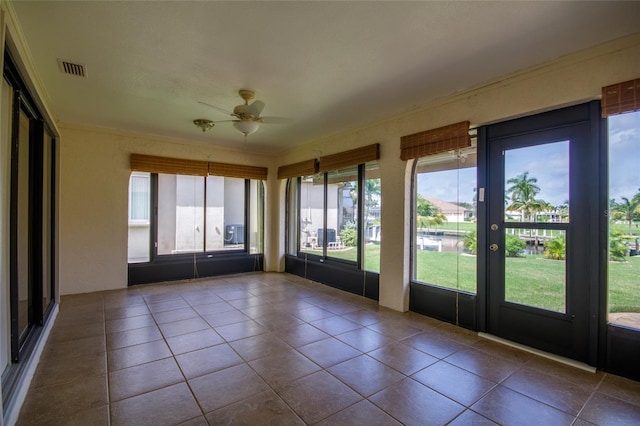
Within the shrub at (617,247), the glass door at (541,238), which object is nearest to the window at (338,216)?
the glass door at (541,238)

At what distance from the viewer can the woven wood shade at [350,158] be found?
4.23m

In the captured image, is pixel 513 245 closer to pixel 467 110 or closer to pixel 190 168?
pixel 467 110

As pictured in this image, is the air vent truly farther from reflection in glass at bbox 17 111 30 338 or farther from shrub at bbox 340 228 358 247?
shrub at bbox 340 228 358 247

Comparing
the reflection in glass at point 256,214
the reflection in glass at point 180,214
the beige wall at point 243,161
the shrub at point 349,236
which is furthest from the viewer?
the reflection in glass at point 256,214

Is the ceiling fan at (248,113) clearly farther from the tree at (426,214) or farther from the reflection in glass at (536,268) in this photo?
the reflection in glass at (536,268)

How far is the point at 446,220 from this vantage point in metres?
3.72

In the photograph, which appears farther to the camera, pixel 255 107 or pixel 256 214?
pixel 256 214

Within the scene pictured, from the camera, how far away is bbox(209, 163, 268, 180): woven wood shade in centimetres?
577

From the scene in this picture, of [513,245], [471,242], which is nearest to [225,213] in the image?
[471,242]

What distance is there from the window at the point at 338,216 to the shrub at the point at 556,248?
1985mm

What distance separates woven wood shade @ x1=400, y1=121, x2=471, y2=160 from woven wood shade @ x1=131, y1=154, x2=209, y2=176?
362 cm

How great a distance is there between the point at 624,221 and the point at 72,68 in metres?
4.79

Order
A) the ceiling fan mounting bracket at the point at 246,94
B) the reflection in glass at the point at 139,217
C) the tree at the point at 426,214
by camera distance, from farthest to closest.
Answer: the reflection in glass at the point at 139,217
the tree at the point at 426,214
the ceiling fan mounting bracket at the point at 246,94

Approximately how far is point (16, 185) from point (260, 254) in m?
4.45
